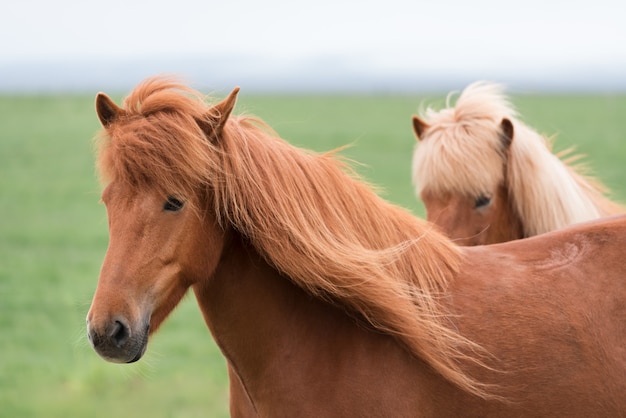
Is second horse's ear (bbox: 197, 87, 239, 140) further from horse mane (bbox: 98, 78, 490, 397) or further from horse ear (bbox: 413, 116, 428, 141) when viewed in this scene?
horse ear (bbox: 413, 116, 428, 141)

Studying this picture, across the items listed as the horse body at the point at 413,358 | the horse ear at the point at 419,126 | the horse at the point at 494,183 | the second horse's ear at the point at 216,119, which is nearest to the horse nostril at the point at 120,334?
the horse body at the point at 413,358

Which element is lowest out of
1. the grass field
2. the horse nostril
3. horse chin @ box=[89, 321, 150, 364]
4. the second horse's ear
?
the grass field

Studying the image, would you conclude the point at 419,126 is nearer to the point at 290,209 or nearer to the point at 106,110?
the point at 290,209

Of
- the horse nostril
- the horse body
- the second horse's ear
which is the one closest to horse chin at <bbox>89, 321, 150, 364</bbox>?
the horse nostril

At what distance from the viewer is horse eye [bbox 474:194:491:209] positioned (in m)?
4.71

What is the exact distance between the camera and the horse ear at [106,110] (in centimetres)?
284

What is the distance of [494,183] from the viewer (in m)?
4.75

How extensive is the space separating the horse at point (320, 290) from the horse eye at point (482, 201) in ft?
5.61

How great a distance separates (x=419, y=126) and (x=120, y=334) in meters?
3.03

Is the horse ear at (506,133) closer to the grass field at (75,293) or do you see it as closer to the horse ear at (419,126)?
the horse ear at (419,126)

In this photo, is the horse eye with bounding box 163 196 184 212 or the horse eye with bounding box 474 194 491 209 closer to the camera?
the horse eye with bounding box 163 196 184 212

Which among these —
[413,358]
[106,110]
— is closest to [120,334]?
[106,110]

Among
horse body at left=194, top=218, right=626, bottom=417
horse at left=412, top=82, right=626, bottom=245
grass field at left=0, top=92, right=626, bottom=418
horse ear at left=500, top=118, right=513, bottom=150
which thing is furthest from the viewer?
grass field at left=0, top=92, right=626, bottom=418

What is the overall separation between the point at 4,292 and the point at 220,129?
10566 millimetres
